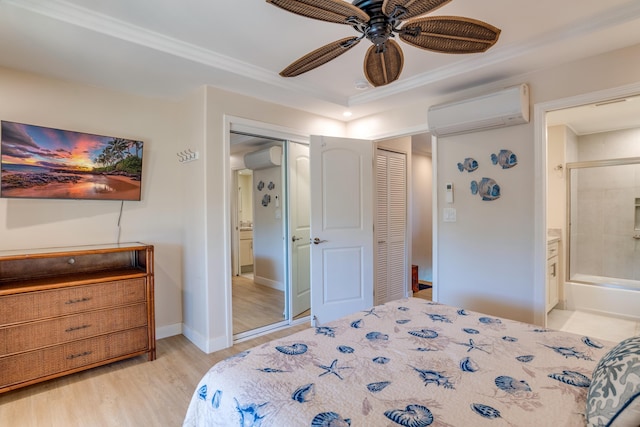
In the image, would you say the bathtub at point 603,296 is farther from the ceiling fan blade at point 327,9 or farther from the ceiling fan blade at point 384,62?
the ceiling fan blade at point 327,9

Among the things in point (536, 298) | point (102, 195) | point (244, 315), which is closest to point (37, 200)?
point (102, 195)

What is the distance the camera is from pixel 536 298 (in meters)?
2.59

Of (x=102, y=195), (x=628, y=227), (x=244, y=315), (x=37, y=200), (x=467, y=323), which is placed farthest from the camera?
(x=628, y=227)

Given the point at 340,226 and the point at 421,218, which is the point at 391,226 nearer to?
the point at 340,226

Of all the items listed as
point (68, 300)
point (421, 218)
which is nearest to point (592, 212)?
point (421, 218)

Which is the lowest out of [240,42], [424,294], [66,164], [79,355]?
[424,294]

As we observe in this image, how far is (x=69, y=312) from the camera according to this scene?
2.32 m

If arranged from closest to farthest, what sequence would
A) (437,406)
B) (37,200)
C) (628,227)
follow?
1. (437,406)
2. (37,200)
3. (628,227)

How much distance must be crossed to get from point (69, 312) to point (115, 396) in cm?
69

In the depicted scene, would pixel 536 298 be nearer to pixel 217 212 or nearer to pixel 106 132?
pixel 217 212

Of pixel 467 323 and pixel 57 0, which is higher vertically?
pixel 57 0

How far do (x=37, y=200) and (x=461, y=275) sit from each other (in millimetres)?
3657

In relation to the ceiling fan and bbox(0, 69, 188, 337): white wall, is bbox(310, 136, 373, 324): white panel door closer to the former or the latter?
bbox(0, 69, 188, 337): white wall

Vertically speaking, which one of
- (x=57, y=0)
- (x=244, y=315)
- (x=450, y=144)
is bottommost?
(x=244, y=315)
